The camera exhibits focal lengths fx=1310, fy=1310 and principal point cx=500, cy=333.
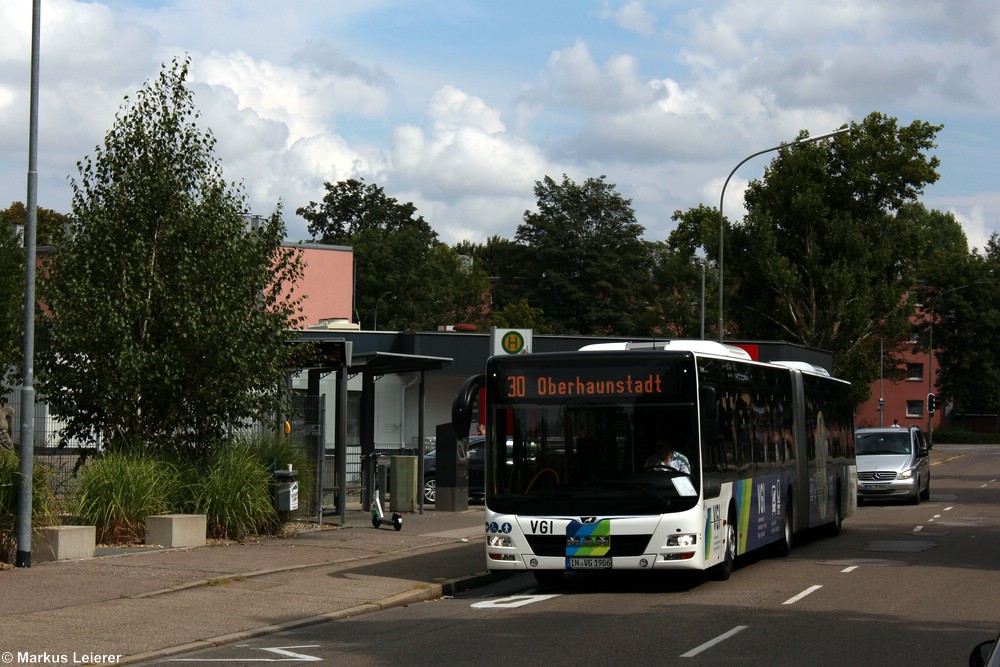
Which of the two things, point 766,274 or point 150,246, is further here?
point 766,274

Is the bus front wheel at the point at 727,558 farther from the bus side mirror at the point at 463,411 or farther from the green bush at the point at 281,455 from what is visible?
the green bush at the point at 281,455

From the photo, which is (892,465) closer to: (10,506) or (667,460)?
(667,460)

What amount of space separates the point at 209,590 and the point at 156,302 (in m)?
6.60

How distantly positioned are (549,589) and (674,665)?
560 centimetres

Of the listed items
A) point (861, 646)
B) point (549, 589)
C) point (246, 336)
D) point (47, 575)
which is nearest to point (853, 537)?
point (549, 589)

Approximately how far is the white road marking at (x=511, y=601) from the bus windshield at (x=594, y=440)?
0.94 metres

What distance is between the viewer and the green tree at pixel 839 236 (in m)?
55.2

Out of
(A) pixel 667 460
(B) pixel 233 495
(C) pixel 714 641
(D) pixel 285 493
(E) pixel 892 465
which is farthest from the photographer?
(E) pixel 892 465

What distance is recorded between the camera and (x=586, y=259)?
8444cm

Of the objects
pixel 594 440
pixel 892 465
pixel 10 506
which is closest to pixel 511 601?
pixel 594 440

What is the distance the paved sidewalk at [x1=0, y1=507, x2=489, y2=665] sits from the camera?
10.8 m

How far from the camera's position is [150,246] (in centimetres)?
1939

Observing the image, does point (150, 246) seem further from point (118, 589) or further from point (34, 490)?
point (118, 589)

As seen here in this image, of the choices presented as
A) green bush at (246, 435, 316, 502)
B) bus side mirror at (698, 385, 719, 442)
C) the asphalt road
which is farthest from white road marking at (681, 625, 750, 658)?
green bush at (246, 435, 316, 502)
